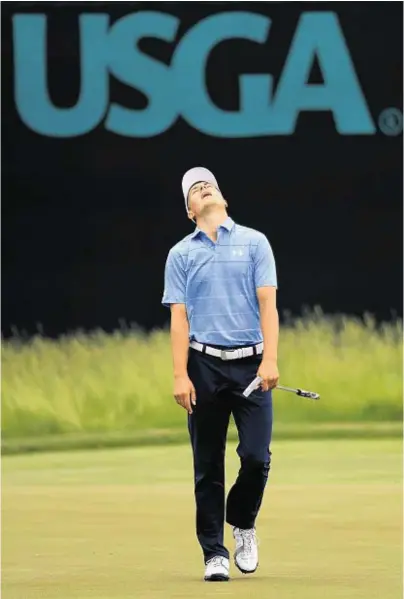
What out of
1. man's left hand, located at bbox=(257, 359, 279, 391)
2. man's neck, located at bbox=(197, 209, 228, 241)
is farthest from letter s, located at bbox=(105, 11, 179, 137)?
man's left hand, located at bbox=(257, 359, 279, 391)

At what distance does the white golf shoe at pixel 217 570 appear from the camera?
725 cm

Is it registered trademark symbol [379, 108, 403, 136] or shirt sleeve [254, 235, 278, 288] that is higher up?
registered trademark symbol [379, 108, 403, 136]

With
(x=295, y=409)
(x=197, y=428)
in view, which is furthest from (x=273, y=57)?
(x=197, y=428)

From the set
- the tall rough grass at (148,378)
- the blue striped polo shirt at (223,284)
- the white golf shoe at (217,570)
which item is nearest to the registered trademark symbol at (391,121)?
the tall rough grass at (148,378)

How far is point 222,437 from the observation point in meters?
7.31

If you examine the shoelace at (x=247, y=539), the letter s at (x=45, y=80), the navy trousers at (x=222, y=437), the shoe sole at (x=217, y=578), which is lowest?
the shoe sole at (x=217, y=578)

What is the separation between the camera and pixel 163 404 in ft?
43.7

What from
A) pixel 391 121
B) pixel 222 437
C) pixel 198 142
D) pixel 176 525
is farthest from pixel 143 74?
pixel 222 437

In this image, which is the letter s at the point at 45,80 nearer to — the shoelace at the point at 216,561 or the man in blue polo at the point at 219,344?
the man in blue polo at the point at 219,344

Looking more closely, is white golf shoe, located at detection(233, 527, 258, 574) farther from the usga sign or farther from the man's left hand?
the usga sign

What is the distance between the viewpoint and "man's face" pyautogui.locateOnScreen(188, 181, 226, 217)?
7.39 m

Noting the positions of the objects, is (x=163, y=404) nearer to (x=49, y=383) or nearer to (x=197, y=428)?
(x=49, y=383)

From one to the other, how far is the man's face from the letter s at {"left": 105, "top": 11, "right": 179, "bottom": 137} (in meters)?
6.18

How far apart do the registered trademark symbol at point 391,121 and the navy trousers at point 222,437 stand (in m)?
6.70
